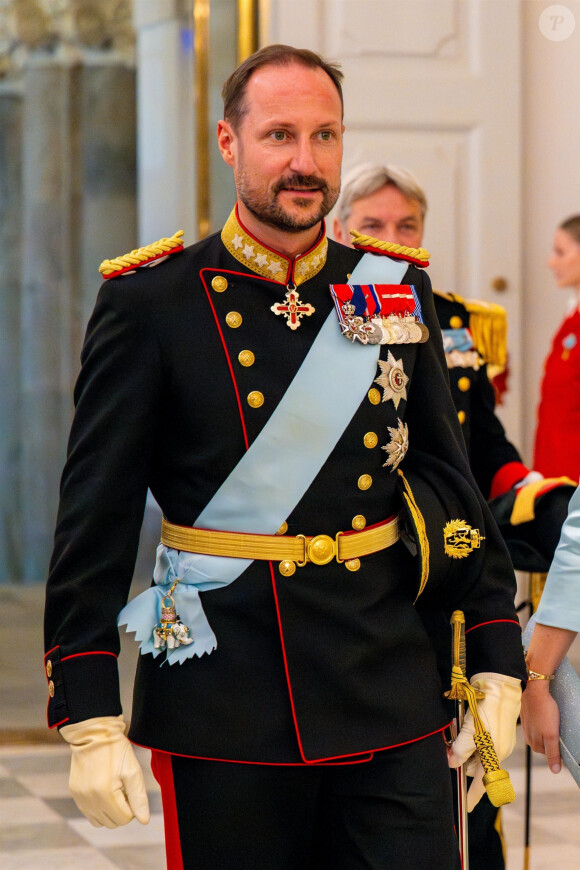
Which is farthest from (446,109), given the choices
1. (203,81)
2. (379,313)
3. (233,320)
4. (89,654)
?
(89,654)

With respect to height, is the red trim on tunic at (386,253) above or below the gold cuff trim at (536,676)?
above

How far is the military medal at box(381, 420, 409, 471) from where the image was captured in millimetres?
1680

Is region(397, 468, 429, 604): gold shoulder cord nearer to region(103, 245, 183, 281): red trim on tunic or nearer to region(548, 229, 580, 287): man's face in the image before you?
region(103, 245, 183, 281): red trim on tunic

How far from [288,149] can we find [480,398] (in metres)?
1.07

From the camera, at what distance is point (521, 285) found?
14.6 feet

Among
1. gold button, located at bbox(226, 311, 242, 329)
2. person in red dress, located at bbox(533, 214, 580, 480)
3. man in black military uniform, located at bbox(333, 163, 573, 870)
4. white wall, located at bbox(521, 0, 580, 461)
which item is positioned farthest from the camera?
Answer: white wall, located at bbox(521, 0, 580, 461)

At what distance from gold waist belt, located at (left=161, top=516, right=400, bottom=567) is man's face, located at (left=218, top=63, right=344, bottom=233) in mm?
381

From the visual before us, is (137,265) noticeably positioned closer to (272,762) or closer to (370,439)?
(370,439)

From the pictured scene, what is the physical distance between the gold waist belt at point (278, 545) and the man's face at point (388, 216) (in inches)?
40.1

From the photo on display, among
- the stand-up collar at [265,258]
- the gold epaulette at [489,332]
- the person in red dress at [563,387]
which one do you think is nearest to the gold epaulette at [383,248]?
the stand-up collar at [265,258]

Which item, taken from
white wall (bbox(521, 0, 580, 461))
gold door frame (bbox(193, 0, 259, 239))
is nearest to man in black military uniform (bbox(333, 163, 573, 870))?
white wall (bbox(521, 0, 580, 461))

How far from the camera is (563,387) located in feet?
13.8

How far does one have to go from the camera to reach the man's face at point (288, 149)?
161 centimetres

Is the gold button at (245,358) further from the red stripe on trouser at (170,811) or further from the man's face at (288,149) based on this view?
the red stripe on trouser at (170,811)
